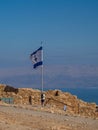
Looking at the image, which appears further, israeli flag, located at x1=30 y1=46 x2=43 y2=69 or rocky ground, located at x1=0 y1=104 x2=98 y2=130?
israeli flag, located at x1=30 y1=46 x2=43 y2=69

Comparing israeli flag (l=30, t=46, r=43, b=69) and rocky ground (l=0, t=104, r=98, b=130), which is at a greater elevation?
israeli flag (l=30, t=46, r=43, b=69)

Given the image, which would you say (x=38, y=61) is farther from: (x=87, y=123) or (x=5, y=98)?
(x=87, y=123)

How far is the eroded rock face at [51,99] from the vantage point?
127 feet

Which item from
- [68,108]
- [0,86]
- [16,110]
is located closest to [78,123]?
[16,110]

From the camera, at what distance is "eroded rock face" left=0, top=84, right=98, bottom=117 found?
3878 cm

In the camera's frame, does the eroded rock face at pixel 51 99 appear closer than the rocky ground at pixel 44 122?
No

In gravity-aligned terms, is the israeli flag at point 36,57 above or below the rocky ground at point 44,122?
above

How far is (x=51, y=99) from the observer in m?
39.5

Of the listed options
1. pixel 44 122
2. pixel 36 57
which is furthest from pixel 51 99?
pixel 44 122

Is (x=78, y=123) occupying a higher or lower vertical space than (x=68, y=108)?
lower

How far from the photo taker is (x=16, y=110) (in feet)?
96.6

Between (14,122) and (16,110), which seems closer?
(14,122)

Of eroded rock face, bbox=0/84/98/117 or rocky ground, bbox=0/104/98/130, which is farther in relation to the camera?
eroded rock face, bbox=0/84/98/117

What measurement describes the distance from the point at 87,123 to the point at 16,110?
5.46 m
